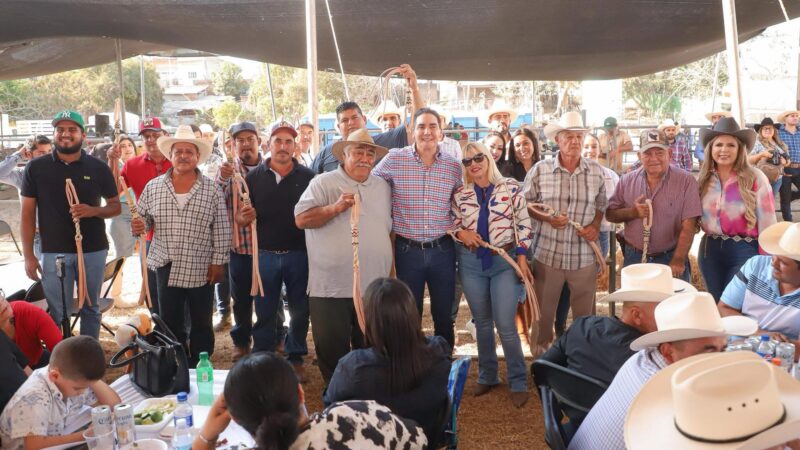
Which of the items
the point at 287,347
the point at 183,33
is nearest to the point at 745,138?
the point at 287,347

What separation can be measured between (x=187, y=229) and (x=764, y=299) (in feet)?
10.4

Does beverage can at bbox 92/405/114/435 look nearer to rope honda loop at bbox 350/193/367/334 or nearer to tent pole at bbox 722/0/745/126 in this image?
rope honda loop at bbox 350/193/367/334

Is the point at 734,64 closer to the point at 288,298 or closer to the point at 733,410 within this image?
the point at 288,298

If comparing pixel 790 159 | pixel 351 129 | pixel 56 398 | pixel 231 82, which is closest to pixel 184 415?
pixel 56 398

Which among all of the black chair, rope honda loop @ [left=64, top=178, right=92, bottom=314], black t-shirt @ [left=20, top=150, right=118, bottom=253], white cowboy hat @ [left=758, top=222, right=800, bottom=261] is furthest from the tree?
the black chair

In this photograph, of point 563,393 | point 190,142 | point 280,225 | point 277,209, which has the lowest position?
point 563,393

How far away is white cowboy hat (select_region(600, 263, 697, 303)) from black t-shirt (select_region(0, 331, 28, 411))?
2.50 meters

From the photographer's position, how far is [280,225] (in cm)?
419

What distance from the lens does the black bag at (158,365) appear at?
2637mm

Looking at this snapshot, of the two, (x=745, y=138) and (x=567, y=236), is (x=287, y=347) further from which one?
(x=745, y=138)

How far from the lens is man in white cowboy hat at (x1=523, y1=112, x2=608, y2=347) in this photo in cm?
411

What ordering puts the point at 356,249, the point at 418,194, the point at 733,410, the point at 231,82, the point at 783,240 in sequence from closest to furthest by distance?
the point at 733,410 < the point at 783,240 < the point at 356,249 < the point at 418,194 < the point at 231,82

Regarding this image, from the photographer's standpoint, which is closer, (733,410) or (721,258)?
(733,410)

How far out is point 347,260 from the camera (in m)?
3.74
